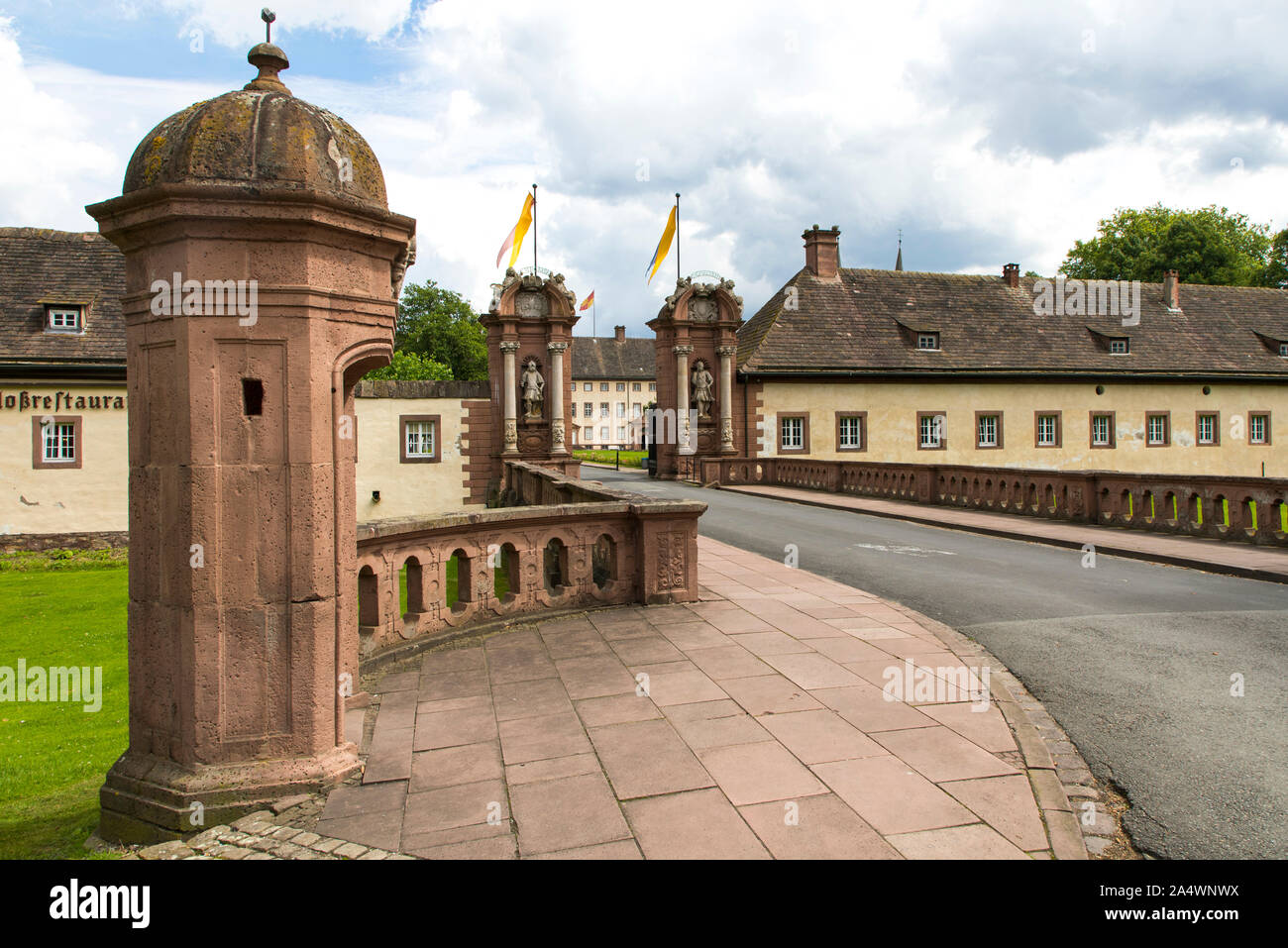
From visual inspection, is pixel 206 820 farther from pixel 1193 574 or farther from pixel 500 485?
pixel 500 485

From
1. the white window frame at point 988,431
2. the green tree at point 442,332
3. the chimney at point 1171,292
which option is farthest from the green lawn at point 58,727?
the green tree at point 442,332

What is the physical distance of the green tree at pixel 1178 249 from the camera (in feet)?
167

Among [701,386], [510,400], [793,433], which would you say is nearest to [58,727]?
[510,400]

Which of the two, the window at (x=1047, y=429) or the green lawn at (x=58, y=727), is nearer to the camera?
the green lawn at (x=58, y=727)

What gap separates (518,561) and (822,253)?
98.8ft

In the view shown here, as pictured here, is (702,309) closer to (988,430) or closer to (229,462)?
(988,430)

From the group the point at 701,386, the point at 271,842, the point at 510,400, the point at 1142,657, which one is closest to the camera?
the point at 271,842

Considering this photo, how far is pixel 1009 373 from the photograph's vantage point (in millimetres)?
33031

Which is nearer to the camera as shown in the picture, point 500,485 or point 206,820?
point 206,820

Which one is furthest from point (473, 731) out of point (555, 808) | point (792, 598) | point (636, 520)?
point (792, 598)

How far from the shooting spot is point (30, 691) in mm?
8867

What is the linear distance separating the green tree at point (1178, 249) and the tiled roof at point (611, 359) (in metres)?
40.2

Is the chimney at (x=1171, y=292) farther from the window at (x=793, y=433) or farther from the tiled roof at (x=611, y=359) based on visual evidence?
the tiled roof at (x=611, y=359)
